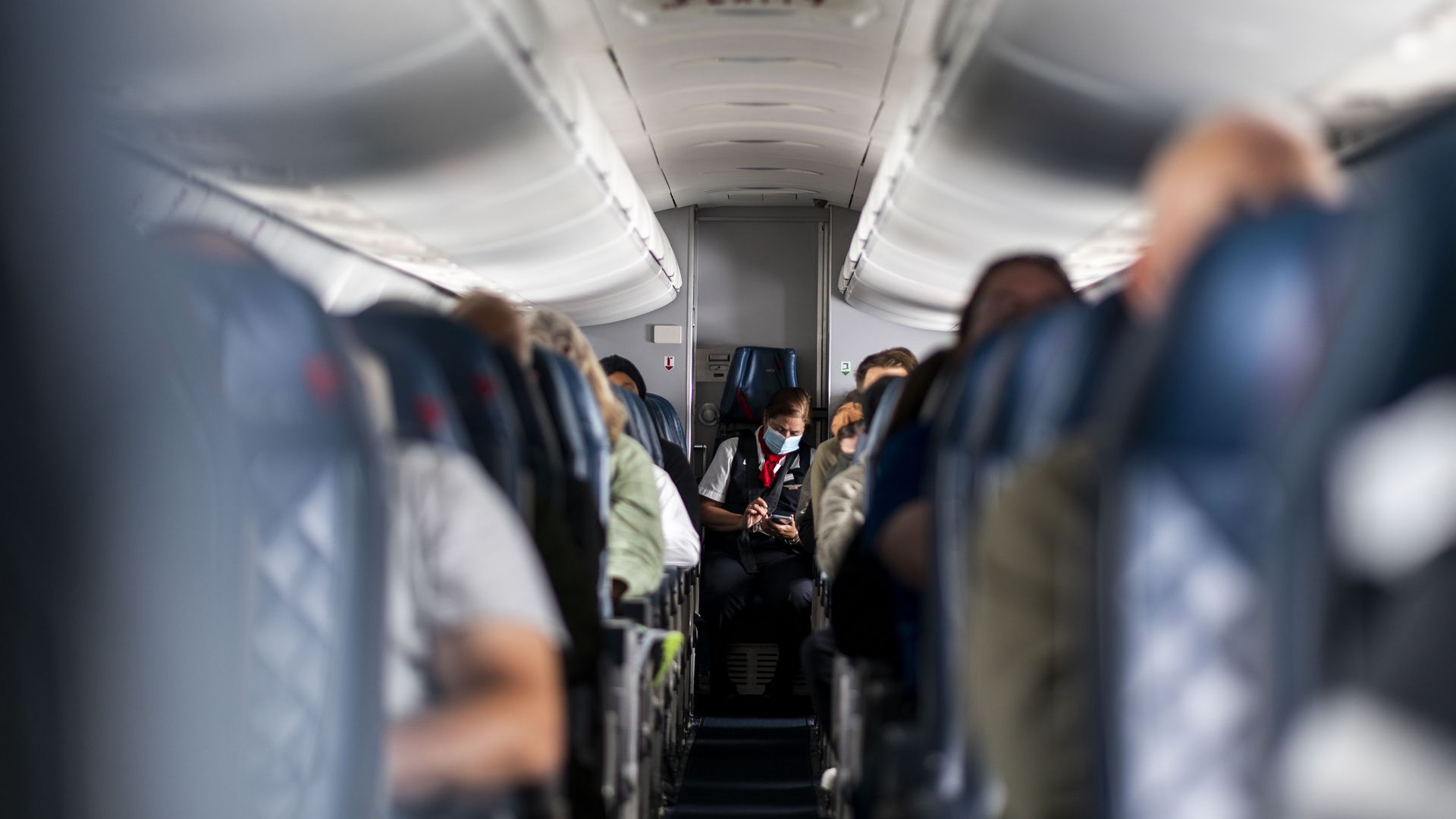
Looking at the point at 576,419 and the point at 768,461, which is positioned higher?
the point at 768,461

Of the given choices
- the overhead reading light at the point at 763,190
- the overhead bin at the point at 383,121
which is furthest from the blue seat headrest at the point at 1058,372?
the overhead reading light at the point at 763,190

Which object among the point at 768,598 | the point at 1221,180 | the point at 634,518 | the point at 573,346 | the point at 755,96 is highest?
the point at 755,96

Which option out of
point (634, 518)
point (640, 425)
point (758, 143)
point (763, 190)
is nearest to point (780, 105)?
point (758, 143)

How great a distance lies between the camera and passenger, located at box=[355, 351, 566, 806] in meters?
1.38

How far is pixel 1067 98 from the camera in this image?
1819mm

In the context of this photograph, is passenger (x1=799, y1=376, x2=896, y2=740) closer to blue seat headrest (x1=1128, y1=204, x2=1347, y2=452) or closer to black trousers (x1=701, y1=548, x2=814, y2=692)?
blue seat headrest (x1=1128, y1=204, x2=1347, y2=452)

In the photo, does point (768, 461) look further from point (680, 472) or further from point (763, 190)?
point (680, 472)

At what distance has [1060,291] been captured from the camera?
1645 mm

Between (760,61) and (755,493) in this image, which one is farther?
(755,493)

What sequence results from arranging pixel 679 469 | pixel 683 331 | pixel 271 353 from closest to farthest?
pixel 271 353
pixel 679 469
pixel 683 331

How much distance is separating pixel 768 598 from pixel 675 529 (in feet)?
7.03

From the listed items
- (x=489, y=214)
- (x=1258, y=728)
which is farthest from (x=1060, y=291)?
(x=489, y=214)

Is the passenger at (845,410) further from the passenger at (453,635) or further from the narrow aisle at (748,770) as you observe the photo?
the passenger at (453,635)

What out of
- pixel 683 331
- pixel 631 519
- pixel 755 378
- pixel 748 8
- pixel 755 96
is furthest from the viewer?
pixel 755 378
